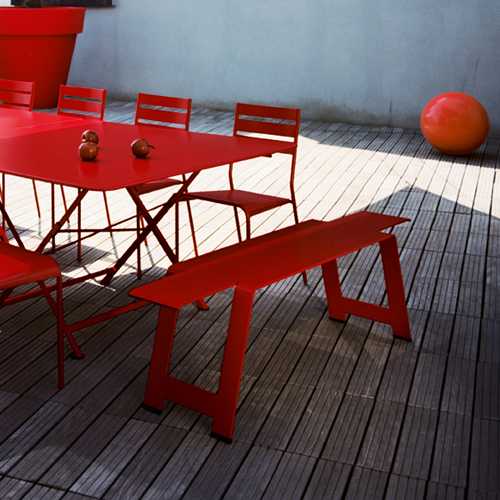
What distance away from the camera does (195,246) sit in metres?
5.46

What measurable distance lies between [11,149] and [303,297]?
181cm

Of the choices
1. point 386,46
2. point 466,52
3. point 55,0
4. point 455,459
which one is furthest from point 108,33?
point 455,459

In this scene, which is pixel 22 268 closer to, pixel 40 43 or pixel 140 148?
pixel 140 148

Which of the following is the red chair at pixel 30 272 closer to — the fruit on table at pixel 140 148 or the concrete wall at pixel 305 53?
the fruit on table at pixel 140 148

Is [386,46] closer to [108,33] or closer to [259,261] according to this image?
[108,33]

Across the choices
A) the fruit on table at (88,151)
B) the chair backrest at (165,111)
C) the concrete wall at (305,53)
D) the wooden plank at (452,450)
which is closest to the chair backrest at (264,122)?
the chair backrest at (165,111)

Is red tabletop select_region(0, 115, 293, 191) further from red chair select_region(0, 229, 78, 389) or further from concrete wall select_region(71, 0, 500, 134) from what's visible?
concrete wall select_region(71, 0, 500, 134)

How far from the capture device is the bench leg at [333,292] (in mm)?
4641

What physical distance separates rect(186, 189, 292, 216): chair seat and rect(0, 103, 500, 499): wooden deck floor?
0.50m

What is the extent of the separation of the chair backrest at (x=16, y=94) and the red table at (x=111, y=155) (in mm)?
418

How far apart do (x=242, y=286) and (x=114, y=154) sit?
1.31m

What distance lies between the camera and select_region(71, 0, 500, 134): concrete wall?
1008 centimetres

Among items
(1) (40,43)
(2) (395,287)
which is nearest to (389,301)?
(2) (395,287)

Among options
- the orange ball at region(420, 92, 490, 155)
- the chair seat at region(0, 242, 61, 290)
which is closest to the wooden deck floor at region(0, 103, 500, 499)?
the chair seat at region(0, 242, 61, 290)
